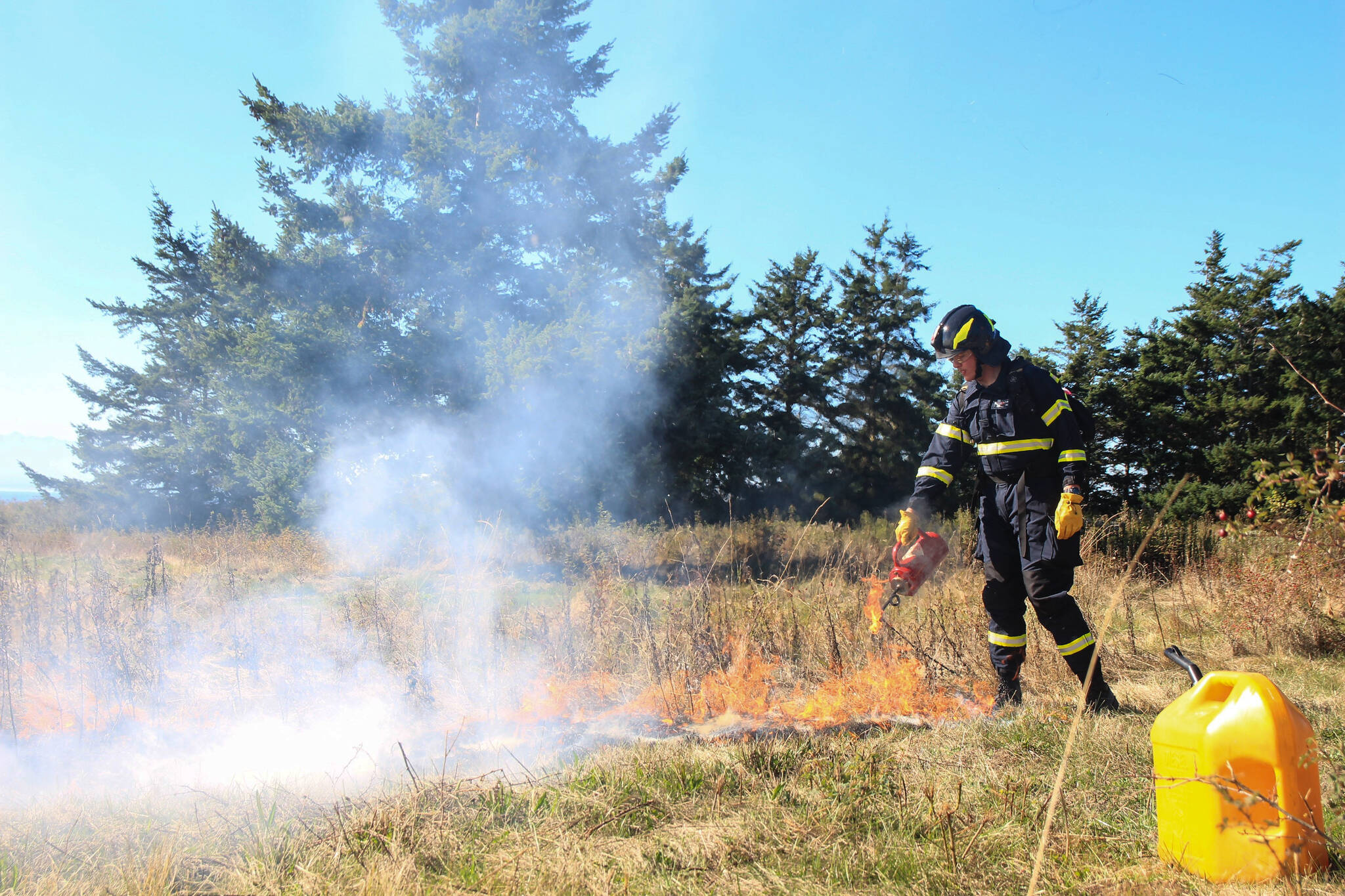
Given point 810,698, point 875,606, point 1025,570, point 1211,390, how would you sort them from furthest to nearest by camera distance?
1. point 1211,390
2. point 875,606
3. point 810,698
4. point 1025,570

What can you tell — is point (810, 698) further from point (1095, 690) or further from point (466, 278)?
point (466, 278)

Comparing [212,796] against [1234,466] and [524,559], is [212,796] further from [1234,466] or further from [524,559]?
[1234,466]

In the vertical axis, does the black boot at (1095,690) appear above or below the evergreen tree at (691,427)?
below

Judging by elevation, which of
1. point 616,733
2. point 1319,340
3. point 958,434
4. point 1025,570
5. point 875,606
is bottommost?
point 616,733

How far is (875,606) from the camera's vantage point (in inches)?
176

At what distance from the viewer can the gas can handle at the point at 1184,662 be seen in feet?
7.04

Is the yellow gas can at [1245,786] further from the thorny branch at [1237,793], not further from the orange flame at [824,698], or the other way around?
the orange flame at [824,698]

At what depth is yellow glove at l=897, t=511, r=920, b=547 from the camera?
386cm

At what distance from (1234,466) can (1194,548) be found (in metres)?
10.6

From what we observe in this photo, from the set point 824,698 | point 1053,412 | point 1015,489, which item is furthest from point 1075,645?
point 824,698

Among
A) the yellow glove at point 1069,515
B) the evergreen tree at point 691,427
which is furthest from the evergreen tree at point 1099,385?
the yellow glove at point 1069,515

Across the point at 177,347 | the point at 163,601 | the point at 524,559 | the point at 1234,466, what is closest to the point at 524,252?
the point at 524,559

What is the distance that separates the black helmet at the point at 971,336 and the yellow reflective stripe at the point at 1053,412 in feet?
1.13

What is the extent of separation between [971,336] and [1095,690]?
1.91 meters
